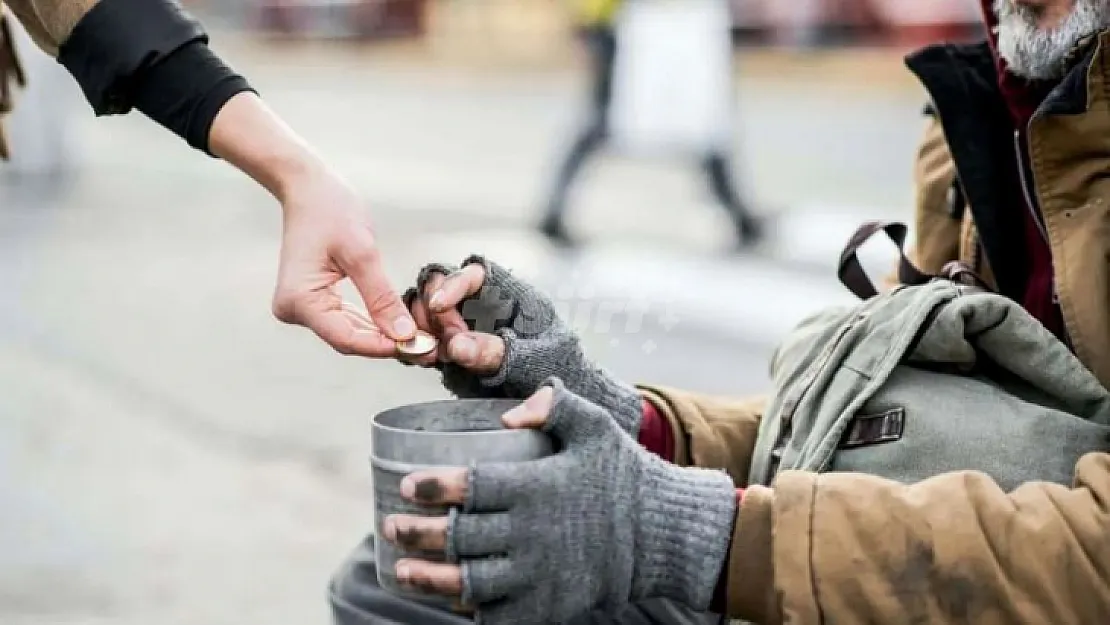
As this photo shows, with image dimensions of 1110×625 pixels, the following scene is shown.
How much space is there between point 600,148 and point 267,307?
6.15 ft

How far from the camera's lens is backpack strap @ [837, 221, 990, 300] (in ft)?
4.93

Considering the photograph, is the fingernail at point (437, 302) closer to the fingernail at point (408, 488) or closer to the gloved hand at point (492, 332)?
the gloved hand at point (492, 332)

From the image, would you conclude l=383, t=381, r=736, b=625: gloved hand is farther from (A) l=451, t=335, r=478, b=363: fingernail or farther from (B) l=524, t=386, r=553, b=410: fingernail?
(A) l=451, t=335, r=478, b=363: fingernail

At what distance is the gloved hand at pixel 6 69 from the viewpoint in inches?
69.7

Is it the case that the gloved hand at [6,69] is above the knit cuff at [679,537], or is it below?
above

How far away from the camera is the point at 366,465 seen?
11.2 feet

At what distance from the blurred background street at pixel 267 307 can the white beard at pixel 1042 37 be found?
5.35 ft

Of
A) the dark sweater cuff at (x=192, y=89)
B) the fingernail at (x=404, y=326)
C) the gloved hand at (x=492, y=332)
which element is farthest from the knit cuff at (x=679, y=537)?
the dark sweater cuff at (x=192, y=89)

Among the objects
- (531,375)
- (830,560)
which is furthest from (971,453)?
(531,375)

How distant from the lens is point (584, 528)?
1.08 metres

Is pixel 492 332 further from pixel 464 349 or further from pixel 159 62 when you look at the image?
pixel 159 62

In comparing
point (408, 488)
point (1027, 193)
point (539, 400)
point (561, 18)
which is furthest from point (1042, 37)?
point (561, 18)

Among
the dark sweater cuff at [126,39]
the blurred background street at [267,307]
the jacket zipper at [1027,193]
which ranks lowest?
the blurred background street at [267,307]

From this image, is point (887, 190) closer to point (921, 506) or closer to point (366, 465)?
point (366, 465)
